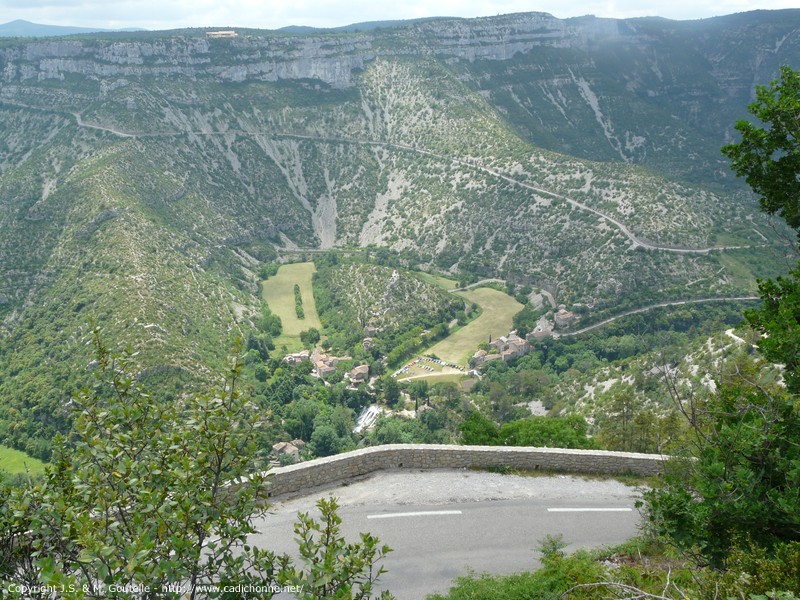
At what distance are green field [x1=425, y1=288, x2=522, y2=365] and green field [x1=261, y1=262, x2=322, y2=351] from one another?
18.4 m

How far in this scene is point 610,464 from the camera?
19.4 meters

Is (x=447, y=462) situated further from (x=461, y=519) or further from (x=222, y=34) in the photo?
(x=222, y=34)

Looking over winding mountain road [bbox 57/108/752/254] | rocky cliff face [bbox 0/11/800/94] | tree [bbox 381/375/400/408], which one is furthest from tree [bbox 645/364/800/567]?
rocky cliff face [bbox 0/11/800/94]

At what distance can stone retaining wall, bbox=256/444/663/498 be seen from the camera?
16328 mm

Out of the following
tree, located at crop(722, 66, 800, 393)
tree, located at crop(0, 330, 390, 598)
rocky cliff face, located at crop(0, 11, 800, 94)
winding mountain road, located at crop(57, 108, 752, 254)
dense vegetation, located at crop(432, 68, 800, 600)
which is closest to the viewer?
tree, located at crop(0, 330, 390, 598)

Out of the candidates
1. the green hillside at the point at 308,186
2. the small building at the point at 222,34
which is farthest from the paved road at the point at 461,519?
the small building at the point at 222,34

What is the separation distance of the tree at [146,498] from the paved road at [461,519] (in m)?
6.22

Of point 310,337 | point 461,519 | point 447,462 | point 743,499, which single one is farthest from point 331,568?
point 310,337

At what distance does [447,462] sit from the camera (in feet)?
59.4

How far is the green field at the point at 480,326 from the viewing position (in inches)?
3263

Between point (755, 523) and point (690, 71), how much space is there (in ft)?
722

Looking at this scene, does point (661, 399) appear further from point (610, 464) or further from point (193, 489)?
point (193, 489)

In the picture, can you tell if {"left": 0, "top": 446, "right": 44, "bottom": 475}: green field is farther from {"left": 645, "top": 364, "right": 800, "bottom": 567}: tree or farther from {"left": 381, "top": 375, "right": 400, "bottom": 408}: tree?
{"left": 645, "top": 364, "right": 800, "bottom": 567}: tree

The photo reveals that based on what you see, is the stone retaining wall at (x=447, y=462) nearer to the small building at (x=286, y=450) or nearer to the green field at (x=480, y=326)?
the small building at (x=286, y=450)
